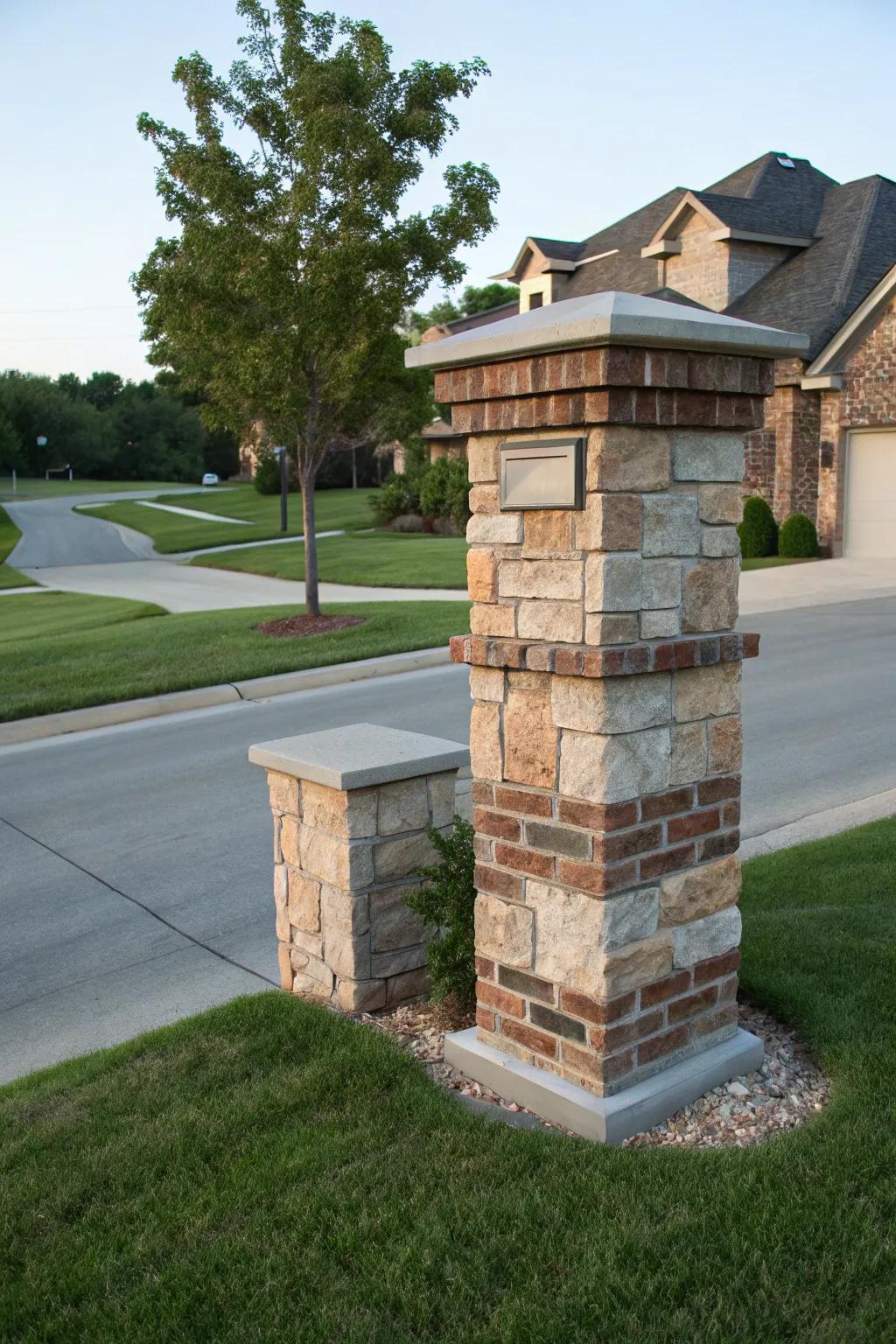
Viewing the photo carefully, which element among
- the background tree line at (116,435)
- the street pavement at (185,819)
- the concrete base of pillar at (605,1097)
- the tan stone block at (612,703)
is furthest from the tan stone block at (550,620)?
the background tree line at (116,435)

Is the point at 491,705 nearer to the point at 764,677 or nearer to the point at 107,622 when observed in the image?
the point at 764,677

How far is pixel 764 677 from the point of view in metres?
12.0

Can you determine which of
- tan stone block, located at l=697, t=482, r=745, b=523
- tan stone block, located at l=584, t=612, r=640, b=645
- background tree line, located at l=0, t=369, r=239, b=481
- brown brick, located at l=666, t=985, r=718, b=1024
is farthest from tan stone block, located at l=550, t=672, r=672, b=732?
background tree line, located at l=0, t=369, r=239, b=481

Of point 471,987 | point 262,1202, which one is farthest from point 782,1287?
point 471,987

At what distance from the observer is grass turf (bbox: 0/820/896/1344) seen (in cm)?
270

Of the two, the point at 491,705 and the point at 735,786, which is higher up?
the point at 491,705

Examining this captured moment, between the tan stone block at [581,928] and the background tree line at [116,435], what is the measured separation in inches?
2954

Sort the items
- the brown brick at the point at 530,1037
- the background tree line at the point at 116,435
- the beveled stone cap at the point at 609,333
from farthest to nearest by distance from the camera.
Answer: the background tree line at the point at 116,435 < the brown brick at the point at 530,1037 < the beveled stone cap at the point at 609,333

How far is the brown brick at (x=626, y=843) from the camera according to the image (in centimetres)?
337

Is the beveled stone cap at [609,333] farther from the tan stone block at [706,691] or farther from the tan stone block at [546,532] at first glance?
the tan stone block at [706,691]

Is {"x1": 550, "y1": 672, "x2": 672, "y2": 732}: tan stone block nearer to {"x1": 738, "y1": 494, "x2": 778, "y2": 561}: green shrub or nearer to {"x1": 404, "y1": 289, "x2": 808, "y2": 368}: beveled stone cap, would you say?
{"x1": 404, "y1": 289, "x2": 808, "y2": 368}: beveled stone cap

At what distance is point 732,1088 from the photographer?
375cm

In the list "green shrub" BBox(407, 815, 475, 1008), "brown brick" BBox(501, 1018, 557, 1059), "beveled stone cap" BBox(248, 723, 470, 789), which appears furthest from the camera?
"beveled stone cap" BBox(248, 723, 470, 789)

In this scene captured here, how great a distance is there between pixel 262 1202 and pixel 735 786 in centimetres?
190
